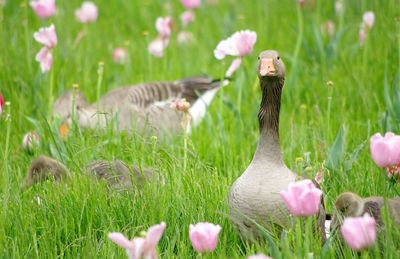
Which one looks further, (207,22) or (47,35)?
(207,22)

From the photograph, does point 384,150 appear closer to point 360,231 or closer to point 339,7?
point 360,231

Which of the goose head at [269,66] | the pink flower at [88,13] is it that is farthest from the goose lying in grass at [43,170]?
the pink flower at [88,13]

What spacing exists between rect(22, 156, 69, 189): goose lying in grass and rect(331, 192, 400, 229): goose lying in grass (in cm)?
172

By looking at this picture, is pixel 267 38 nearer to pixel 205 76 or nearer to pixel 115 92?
pixel 205 76

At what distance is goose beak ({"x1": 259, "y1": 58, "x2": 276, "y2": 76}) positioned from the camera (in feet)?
12.5

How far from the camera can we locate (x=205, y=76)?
737cm

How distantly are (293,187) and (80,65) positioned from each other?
4.84 metres

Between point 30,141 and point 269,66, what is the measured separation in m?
2.24

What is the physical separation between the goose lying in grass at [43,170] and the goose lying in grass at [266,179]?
145 centimetres

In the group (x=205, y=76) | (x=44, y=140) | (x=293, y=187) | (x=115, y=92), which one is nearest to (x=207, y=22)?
(x=205, y=76)

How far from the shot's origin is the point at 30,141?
547cm

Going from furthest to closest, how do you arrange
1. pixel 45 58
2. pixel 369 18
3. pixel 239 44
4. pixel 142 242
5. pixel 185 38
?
1. pixel 185 38
2. pixel 369 18
3. pixel 45 58
4. pixel 239 44
5. pixel 142 242

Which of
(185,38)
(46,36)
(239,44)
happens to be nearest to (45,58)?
(46,36)

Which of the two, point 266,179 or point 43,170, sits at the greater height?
point 266,179
